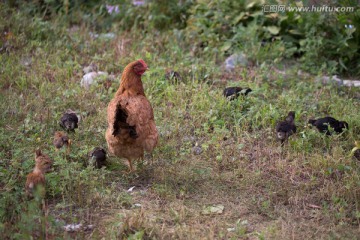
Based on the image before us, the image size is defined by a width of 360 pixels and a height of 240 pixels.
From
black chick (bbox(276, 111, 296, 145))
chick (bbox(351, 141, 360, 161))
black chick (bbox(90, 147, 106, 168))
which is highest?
black chick (bbox(90, 147, 106, 168))

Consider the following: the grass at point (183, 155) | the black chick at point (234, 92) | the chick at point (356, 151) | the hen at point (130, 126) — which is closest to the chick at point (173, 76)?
the grass at point (183, 155)

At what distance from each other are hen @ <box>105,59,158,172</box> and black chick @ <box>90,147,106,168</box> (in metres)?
0.28

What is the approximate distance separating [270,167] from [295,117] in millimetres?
1195

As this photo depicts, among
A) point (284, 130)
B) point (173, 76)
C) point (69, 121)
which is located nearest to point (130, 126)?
point (69, 121)

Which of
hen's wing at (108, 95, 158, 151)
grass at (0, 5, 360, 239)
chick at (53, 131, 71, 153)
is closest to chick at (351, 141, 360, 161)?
grass at (0, 5, 360, 239)

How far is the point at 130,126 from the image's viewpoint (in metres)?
5.33

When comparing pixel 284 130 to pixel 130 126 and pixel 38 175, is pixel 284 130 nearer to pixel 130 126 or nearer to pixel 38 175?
pixel 130 126

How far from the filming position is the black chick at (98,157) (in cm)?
578

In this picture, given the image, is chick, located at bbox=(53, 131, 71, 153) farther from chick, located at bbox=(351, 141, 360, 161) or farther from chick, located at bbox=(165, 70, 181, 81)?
chick, located at bbox=(351, 141, 360, 161)

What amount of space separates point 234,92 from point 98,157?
7.91 ft

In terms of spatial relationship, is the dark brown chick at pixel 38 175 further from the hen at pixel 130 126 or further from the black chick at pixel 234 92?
the black chick at pixel 234 92

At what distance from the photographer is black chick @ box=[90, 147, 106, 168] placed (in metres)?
5.78

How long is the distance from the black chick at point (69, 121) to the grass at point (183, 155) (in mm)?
133

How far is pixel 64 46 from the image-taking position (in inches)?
359
